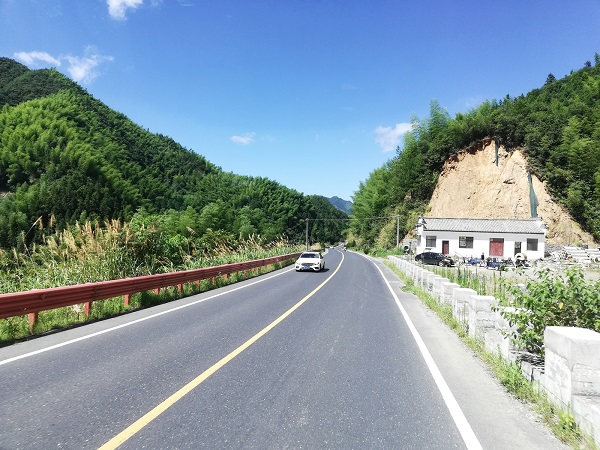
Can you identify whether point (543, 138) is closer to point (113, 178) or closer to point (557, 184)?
point (557, 184)

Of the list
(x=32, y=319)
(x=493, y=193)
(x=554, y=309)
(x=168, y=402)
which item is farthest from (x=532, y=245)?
(x=168, y=402)

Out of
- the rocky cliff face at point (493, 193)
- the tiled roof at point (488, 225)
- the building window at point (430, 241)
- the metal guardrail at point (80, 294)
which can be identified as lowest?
the metal guardrail at point (80, 294)

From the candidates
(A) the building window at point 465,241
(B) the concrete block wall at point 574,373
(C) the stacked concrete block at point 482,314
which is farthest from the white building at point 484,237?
(B) the concrete block wall at point 574,373

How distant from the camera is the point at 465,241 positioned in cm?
4747

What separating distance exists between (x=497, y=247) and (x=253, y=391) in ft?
155

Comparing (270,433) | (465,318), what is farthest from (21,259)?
(465,318)

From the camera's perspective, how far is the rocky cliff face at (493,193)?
5109cm

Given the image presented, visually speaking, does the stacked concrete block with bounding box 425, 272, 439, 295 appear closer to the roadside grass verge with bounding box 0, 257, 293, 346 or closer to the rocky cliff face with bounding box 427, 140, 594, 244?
the roadside grass verge with bounding box 0, 257, 293, 346

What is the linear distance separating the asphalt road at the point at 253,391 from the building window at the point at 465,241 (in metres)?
42.7

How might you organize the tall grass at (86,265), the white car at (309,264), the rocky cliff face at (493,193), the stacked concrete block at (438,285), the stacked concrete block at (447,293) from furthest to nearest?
the rocky cliff face at (493,193) < the white car at (309,264) < the stacked concrete block at (438,285) < the stacked concrete block at (447,293) < the tall grass at (86,265)

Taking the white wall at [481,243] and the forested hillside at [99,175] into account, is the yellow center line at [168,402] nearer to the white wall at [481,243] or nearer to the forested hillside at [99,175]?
the white wall at [481,243]

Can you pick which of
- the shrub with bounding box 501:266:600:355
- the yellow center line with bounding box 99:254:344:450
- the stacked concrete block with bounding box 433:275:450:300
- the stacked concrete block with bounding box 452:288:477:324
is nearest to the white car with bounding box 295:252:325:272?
the stacked concrete block with bounding box 433:275:450:300

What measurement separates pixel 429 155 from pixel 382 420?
6755 centimetres

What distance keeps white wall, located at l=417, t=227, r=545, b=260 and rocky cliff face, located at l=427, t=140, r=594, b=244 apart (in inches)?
344
